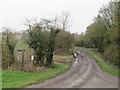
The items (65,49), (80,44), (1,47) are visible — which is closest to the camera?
(1,47)

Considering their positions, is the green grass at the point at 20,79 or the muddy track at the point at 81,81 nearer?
the green grass at the point at 20,79

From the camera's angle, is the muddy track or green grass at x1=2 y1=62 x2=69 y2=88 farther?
the muddy track

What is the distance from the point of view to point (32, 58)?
917 inches

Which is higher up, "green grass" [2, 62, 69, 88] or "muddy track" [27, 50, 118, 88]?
"green grass" [2, 62, 69, 88]

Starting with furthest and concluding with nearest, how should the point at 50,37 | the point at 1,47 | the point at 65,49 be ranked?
the point at 65,49 → the point at 50,37 → the point at 1,47

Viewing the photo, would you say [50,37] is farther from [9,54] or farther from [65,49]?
[65,49]

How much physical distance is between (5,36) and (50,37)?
6.78 meters

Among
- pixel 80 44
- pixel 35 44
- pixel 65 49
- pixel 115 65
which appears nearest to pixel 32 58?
pixel 35 44

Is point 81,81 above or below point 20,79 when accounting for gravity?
below

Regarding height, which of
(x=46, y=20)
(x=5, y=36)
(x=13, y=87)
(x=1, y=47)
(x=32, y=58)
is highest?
(x=46, y=20)

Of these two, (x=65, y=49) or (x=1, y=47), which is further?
(x=65, y=49)

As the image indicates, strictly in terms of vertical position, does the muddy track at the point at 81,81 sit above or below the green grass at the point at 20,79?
below

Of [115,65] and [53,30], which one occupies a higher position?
[53,30]

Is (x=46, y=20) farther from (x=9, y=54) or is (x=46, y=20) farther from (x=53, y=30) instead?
(x=9, y=54)
